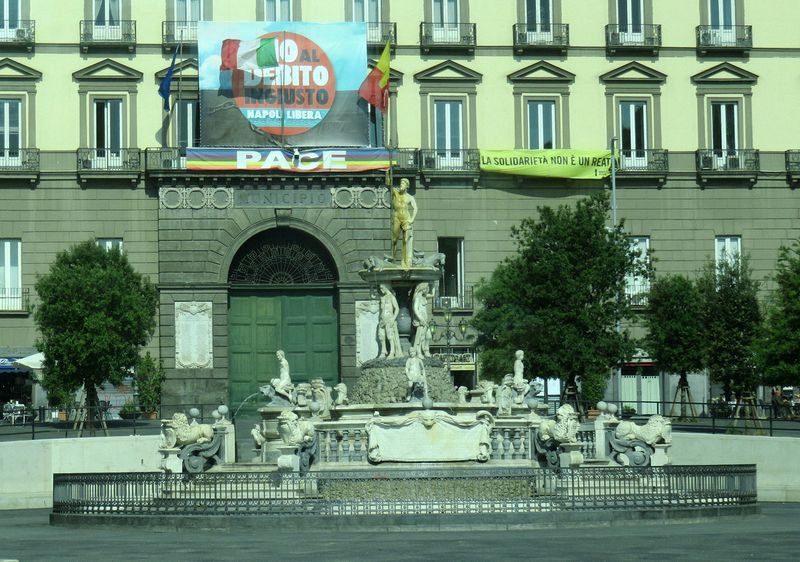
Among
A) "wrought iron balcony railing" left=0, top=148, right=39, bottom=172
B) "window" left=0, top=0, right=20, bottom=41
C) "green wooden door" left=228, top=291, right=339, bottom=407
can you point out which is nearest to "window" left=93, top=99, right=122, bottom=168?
"wrought iron balcony railing" left=0, top=148, right=39, bottom=172

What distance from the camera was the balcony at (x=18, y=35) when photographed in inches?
2179

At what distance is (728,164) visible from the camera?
58031mm

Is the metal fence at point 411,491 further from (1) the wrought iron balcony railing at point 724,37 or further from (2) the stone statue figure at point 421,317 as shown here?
(1) the wrought iron balcony railing at point 724,37

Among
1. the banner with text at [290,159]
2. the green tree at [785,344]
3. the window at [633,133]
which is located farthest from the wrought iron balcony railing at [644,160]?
the green tree at [785,344]

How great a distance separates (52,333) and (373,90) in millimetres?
14221

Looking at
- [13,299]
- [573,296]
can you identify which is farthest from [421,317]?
[13,299]

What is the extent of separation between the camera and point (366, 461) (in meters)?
27.6

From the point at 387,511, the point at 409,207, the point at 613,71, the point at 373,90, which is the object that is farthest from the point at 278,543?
the point at 613,71

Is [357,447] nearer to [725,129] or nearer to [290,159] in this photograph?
[290,159]

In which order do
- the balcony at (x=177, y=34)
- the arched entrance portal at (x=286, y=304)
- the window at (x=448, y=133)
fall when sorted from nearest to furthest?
the arched entrance portal at (x=286, y=304) → the balcony at (x=177, y=34) → the window at (x=448, y=133)

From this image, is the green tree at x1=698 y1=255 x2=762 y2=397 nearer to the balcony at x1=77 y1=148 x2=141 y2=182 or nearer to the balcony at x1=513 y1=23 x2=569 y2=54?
the balcony at x1=513 y1=23 x2=569 y2=54

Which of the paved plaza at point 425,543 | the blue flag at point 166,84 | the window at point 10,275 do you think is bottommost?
the paved plaza at point 425,543

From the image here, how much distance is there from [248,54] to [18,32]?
768 cm

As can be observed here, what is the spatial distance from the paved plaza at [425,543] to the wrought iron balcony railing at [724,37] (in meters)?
35.4
